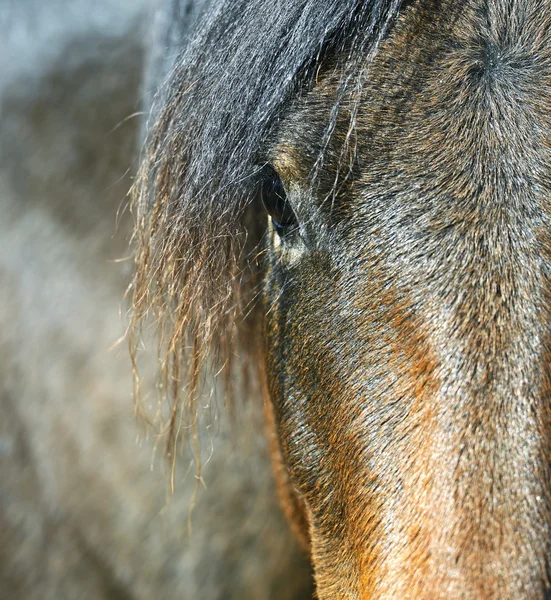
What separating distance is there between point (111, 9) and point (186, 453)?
0.94m

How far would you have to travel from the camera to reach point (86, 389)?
51.2 inches

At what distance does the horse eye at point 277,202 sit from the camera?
83 centimetres

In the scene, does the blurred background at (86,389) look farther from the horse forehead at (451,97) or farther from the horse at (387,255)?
the horse forehead at (451,97)

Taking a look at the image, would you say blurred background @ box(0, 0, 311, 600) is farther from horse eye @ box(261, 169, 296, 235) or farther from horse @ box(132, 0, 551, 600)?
horse eye @ box(261, 169, 296, 235)

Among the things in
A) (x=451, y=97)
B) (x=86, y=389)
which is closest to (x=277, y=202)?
(x=451, y=97)

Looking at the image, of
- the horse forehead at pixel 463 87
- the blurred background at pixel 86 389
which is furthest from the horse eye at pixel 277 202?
the blurred background at pixel 86 389

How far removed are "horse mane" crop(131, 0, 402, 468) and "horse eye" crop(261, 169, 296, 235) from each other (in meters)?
0.02

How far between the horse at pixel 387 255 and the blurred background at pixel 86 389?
0.43 meters

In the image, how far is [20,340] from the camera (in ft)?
4.27

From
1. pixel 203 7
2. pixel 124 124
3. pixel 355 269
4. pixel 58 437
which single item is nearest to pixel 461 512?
pixel 355 269

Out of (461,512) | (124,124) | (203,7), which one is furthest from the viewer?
(124,124)

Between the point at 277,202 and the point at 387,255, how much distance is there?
8.0 inches

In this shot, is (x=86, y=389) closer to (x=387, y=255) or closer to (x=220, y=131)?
(x=220, y=131)

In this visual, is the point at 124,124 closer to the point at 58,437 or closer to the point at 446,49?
the point at 58,437
